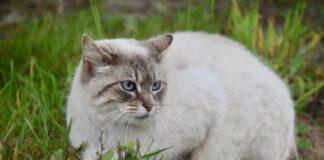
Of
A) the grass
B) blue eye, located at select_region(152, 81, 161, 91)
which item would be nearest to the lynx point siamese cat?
blue eye, located at select_region(152, 81, 161, 91)

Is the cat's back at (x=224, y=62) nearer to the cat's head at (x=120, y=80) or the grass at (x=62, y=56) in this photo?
the cat's head at (x=120, y=80)

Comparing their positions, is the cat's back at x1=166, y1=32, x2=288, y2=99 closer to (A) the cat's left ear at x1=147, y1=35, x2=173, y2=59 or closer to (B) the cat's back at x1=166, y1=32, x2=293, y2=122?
(B) the cat's back at x1=166, y1=32, x2=293, y2=122

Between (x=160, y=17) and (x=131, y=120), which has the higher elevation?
(x=131, y=120)

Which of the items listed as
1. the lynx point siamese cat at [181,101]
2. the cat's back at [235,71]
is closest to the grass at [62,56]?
the lynx point siamese cat at [181,101]

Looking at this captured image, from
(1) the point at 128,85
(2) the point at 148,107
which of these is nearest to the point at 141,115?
(2) the point at 148,107

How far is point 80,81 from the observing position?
394 centimetres

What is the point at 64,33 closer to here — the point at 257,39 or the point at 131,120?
the point at 257,39

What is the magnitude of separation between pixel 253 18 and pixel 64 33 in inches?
71.3

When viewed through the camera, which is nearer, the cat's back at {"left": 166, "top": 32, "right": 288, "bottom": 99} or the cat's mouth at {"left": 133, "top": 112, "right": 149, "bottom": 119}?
the cat's mouth at {"left": 133, "top": 112, "right": 149, "bottom": 119}

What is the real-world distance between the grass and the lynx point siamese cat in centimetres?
35

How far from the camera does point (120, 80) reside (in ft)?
12.5

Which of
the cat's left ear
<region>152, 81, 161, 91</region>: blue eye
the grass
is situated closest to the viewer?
<region>152, 81, 161, 91</region>: blue eye

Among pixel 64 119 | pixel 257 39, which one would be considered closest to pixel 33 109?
pixel 64 119

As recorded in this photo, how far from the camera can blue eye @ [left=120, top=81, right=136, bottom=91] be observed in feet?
12.5
